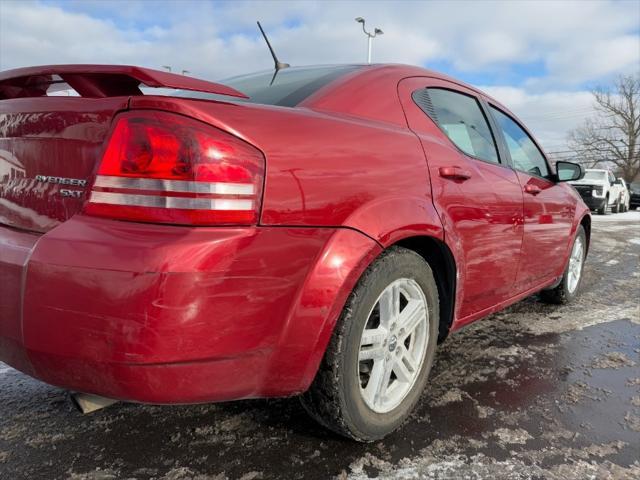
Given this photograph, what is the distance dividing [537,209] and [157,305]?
2588 millimetres

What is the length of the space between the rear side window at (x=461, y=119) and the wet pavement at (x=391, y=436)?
122 centimetres

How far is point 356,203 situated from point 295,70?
123cm

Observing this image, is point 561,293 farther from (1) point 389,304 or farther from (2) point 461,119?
(1) point 389,304

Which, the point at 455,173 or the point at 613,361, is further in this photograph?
the point at 613,361

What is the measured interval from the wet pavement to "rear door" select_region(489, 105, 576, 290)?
26.2 inches

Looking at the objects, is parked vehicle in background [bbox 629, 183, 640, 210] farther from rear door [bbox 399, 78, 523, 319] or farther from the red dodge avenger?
the red dodge avenger

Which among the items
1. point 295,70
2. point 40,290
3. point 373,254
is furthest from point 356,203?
point 295,70

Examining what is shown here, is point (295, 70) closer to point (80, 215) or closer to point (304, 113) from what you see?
point (304, 113)

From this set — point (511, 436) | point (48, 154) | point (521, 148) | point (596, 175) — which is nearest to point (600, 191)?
point (596, 175)

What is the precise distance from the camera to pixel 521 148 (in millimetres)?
3426

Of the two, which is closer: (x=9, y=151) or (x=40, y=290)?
(x=40, y=290)

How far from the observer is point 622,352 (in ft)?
10.2

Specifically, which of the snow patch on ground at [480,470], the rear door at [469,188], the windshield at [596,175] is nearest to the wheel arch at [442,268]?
the rear door at [469,188]

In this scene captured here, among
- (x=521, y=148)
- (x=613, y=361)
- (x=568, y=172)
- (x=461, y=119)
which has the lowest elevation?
(x=613, y=361)
